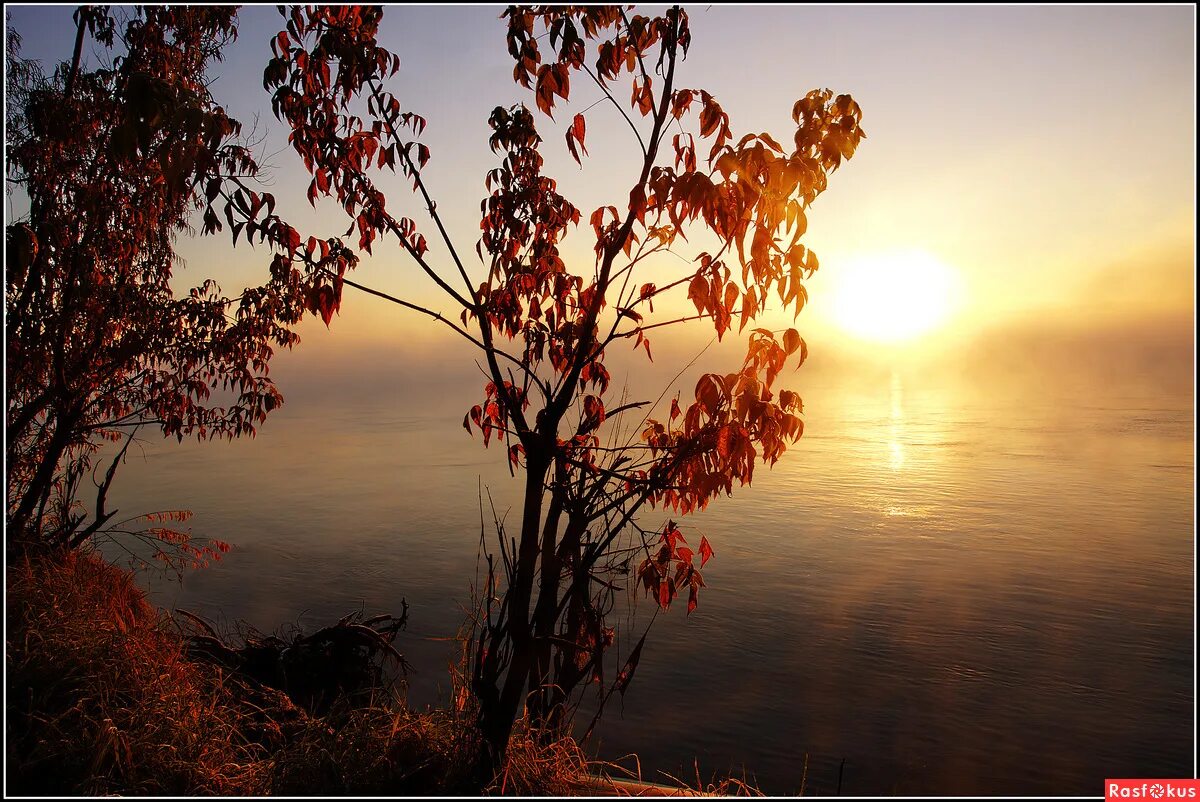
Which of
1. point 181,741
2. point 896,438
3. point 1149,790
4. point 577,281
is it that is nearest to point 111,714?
point 181,741

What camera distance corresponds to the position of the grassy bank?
157 inches

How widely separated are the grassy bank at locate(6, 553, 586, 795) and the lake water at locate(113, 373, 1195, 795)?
693 millimetres

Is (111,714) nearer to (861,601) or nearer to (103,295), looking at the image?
(103,295)

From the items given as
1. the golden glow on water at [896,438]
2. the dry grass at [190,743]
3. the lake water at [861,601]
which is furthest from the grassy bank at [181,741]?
the golden glow on water at [896,438]

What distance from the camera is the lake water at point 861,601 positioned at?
785 centimetres

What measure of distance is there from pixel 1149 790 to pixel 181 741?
6170mm

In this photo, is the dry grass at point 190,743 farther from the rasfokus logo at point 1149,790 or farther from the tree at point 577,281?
the rasfokus logo at point 1149,790

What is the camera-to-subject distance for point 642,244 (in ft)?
13.4

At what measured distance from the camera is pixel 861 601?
12.2m

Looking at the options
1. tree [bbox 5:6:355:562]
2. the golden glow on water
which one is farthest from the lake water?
tree [bbox 5:6:355:562]

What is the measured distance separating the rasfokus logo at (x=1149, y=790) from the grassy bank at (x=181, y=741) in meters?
3.60

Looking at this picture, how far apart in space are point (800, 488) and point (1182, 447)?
1443 centimetres

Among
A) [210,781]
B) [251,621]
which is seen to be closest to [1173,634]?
[210,781]

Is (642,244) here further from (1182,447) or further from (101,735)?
(1182,447)
